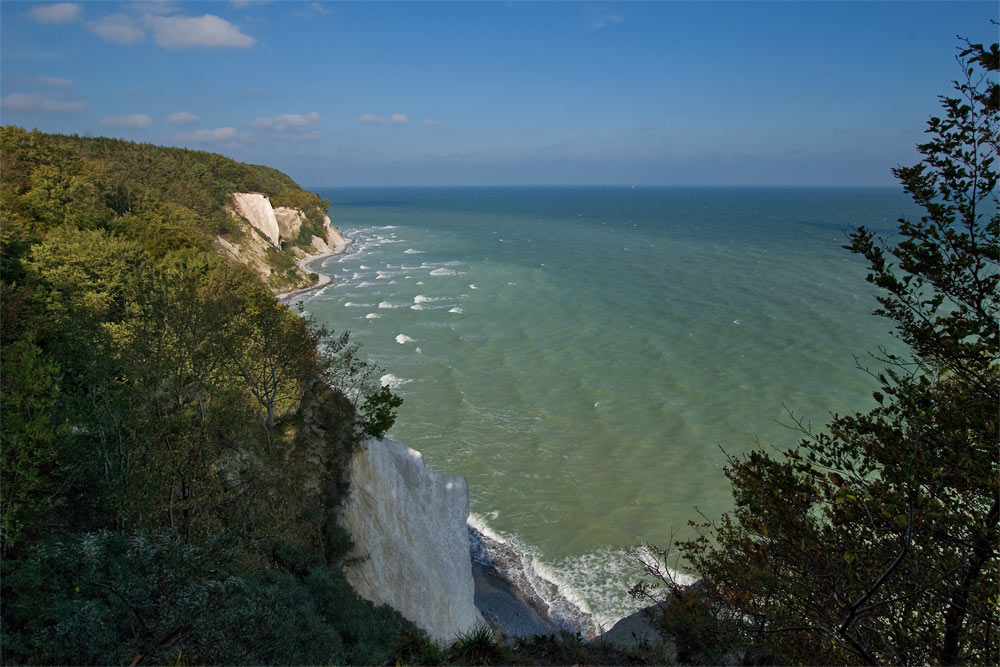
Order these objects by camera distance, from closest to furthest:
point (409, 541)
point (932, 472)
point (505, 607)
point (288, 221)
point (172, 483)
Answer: point (932, 472)
point (172, 483)
point (409, 541)
point (505, 607)
point (288, 221)

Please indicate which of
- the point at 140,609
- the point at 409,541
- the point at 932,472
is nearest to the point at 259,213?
the point at 409,541

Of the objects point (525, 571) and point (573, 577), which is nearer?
point (573, 577)

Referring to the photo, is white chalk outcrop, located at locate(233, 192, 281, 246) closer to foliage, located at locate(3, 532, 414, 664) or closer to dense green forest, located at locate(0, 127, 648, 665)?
dense green forest, located at locate(0, 127, 648, 665)

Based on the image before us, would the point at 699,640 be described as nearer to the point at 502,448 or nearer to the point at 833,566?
the point at 833,566

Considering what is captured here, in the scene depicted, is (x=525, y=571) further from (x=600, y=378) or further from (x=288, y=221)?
(x=288, y=221)

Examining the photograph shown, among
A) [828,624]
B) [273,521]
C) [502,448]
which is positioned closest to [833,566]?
[828,624]
